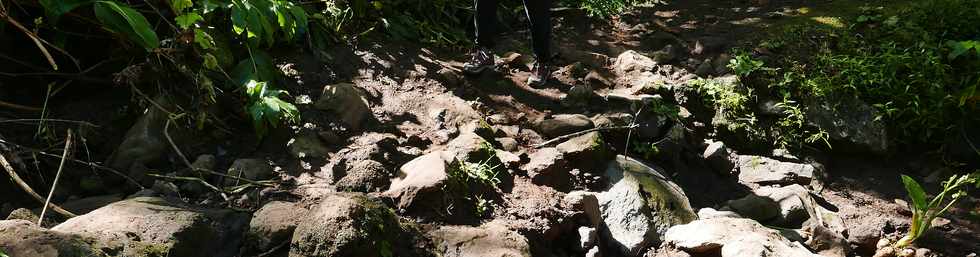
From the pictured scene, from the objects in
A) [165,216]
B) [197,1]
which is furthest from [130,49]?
[165,216]

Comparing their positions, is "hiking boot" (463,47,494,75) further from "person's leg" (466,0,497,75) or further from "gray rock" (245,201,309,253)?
"gray rock" (245,201,309,253)

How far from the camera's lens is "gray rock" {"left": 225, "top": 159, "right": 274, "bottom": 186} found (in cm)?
333

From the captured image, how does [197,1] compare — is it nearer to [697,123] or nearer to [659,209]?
[659,209]

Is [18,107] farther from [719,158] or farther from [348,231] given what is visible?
[719,158]

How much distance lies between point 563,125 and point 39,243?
270 centimetres

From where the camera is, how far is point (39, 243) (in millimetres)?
2146

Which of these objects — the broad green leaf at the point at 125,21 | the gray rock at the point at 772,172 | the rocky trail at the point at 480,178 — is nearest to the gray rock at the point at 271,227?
the rocky trail at the point at 480,178

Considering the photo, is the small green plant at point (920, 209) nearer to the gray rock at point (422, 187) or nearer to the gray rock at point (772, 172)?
the gray rock at point (772, 172)

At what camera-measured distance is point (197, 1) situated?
373 centimetres

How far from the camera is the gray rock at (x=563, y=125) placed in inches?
165

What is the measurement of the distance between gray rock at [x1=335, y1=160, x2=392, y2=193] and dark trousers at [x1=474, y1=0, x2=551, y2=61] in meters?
1.98

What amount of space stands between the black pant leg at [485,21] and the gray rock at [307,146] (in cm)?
179

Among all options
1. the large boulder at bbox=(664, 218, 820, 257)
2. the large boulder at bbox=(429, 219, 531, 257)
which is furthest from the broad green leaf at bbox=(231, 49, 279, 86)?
the large boulder at bbox=(664, 218, 820, 257)

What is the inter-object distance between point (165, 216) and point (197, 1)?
147cm
